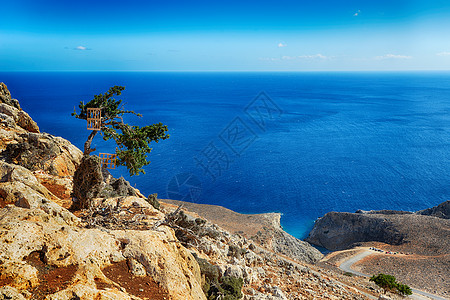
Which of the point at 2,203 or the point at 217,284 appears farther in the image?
the point at 217,284

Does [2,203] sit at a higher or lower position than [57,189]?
higher

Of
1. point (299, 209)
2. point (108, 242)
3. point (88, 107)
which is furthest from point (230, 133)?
point (108, 242)

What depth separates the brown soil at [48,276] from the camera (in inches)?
269

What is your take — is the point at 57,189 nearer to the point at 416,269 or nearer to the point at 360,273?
the point at 360,273

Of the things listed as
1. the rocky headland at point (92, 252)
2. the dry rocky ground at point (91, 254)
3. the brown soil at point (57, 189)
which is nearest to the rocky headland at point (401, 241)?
the rocky headland at point (92, 252)

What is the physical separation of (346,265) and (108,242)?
1714 inches

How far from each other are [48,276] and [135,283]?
2.19 metres

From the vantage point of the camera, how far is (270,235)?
4797 cm

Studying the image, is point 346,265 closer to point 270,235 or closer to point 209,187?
point 270,235

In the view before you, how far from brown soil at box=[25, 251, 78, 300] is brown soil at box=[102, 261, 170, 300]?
1.08m

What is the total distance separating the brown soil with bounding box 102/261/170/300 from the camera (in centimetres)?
827

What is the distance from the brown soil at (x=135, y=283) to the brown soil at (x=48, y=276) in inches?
42.4

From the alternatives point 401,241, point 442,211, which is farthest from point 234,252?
point 442,211

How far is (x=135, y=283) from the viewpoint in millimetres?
8523
